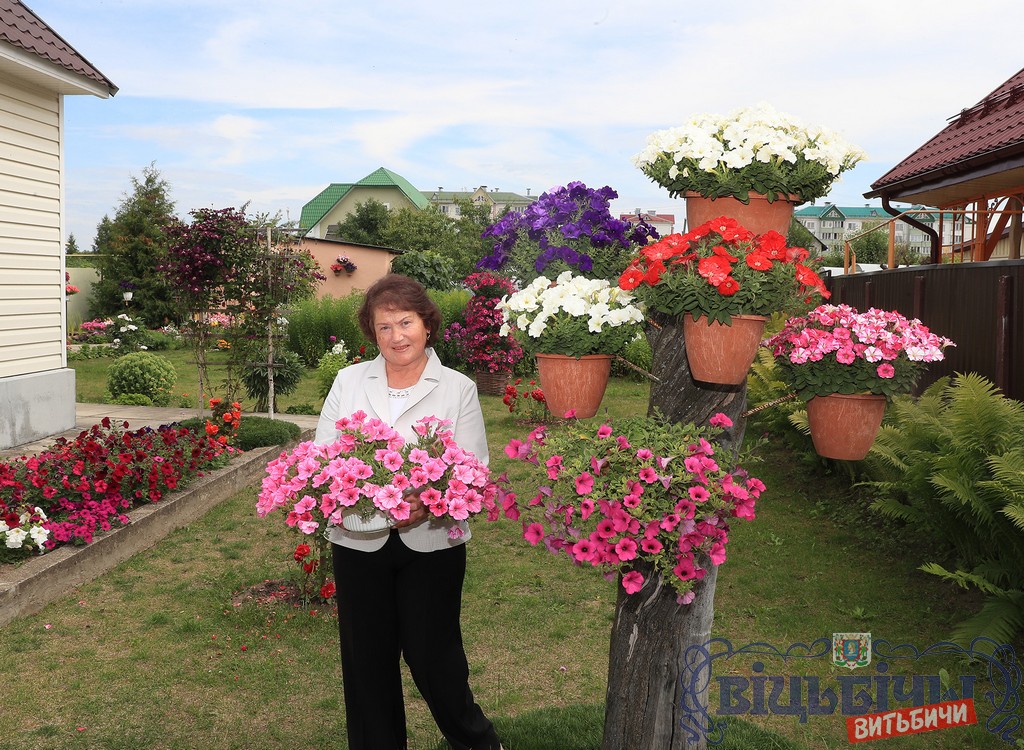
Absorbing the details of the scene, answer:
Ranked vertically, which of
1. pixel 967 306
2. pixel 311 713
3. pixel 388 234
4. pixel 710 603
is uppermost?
pixel 388 234

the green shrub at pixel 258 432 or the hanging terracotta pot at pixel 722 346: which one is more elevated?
the hanging terracotta pot at pixel 722 346

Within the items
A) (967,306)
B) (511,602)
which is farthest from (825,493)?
(511,602)

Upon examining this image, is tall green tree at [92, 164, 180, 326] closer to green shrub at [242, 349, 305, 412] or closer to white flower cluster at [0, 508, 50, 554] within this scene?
green shrub at [242, 349, 305, 412]

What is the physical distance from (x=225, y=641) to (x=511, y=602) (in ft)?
6.15

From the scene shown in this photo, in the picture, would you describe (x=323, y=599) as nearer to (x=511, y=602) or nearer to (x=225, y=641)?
(x=225, y=641)

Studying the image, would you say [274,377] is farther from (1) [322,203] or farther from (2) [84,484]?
(1) [322,203]

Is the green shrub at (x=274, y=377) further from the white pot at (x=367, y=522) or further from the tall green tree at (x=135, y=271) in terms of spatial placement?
the tall green tree at (x=135, y=271)

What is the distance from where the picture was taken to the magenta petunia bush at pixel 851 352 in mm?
3172

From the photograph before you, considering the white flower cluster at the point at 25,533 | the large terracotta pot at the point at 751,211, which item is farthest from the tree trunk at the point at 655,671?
the white flower cluster at the point at 25,533

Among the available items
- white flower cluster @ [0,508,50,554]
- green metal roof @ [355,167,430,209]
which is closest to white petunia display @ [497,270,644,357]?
white flower cluster @ [0,508,50,554]

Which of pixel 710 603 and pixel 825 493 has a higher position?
pixel 710 603

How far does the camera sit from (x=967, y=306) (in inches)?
310

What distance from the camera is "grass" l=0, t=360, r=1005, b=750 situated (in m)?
4.25

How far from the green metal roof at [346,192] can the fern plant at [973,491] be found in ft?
192
